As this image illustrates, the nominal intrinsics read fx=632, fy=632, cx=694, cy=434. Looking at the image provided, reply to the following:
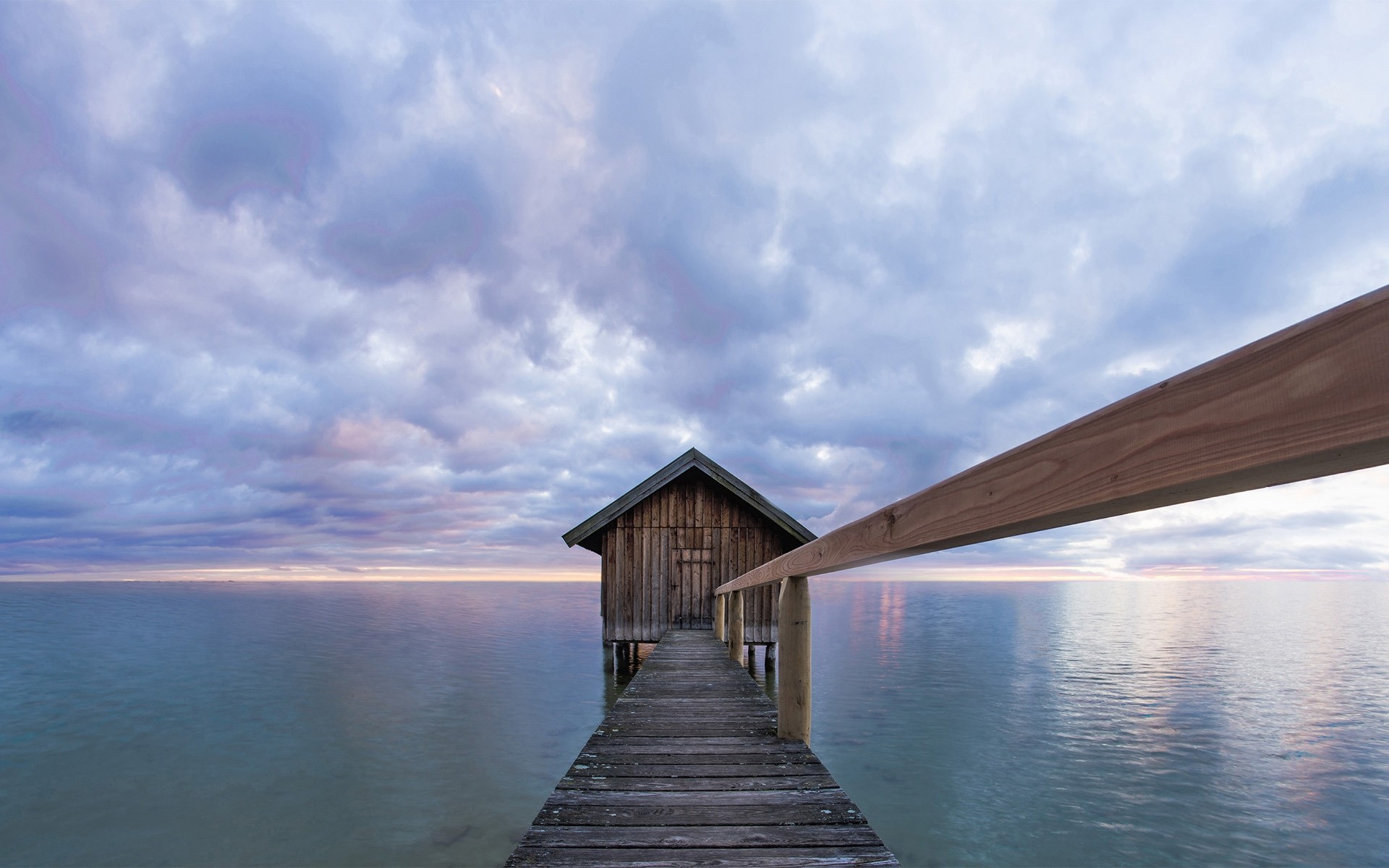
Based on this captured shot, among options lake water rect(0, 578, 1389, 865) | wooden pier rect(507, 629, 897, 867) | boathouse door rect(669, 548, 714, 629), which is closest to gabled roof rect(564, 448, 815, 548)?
boathouse door rect(669, 548, 714, 629)

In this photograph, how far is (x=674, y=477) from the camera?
543 inches

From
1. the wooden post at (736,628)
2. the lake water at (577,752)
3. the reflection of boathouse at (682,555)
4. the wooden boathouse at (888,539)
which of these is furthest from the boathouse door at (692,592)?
the wooden boathouse at (888,539)

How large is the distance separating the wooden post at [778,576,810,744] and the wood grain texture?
2.68 m

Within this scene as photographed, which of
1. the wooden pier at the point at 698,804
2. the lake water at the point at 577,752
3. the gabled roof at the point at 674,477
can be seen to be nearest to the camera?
the wooden pier at the point at 698,804

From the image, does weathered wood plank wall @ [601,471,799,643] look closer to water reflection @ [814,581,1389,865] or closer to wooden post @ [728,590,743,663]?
water reflection @ [814,581,1389,865]

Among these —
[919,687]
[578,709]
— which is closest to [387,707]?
[578,709]

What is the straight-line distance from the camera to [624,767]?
3.67 metres

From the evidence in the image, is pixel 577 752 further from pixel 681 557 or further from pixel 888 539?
pixel 888 539

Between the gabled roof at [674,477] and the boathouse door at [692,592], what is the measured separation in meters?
1.71

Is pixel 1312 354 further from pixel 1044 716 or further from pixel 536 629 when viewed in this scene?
pixel 536 629

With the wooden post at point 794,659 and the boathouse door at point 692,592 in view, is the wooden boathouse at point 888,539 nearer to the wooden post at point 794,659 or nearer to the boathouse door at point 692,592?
the wooden post at point 794,659

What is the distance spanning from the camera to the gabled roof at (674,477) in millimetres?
13352

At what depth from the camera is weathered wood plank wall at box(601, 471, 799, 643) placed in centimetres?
1401

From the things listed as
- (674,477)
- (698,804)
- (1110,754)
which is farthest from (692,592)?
(698,804)
